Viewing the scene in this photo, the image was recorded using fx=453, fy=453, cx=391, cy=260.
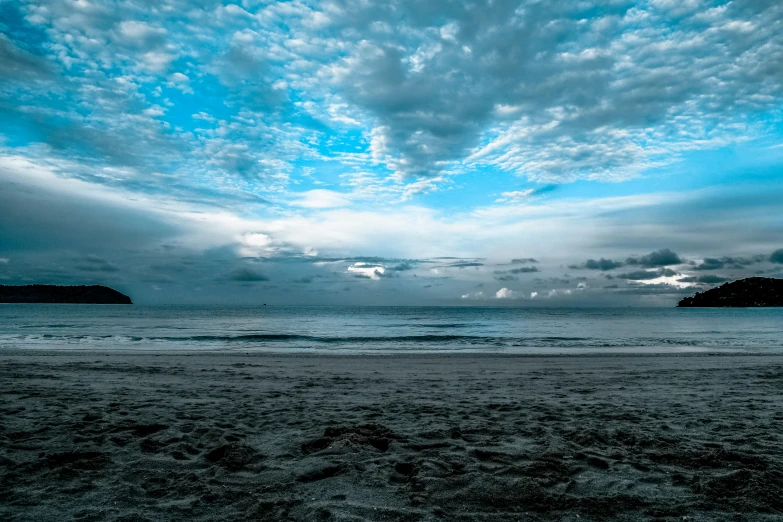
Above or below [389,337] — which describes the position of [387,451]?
above

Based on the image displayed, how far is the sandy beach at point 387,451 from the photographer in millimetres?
4715

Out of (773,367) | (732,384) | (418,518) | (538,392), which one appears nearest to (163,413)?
(418,518)

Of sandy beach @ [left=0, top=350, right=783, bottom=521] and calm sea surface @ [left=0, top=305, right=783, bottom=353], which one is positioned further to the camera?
calm sea surface @ [left=0, top=305, right=783, bottom=353]

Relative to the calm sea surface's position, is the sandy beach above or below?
above

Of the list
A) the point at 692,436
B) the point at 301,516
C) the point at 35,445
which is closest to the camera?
the point at 301,516

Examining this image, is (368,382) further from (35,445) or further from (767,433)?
(767,433)

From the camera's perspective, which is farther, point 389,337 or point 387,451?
point 389,337

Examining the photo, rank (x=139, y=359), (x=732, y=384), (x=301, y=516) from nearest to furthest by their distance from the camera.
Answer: (x=301, y=516)
(x=732, y=384)
(x=139, y=359)

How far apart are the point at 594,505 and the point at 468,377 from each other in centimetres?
1038

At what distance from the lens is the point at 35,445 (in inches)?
257

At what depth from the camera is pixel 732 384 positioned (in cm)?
1312

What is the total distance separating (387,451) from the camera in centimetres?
653

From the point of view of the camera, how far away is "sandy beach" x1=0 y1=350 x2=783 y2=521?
15.5 feet

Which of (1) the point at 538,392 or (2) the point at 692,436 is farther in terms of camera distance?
(1) the point at 538,392
